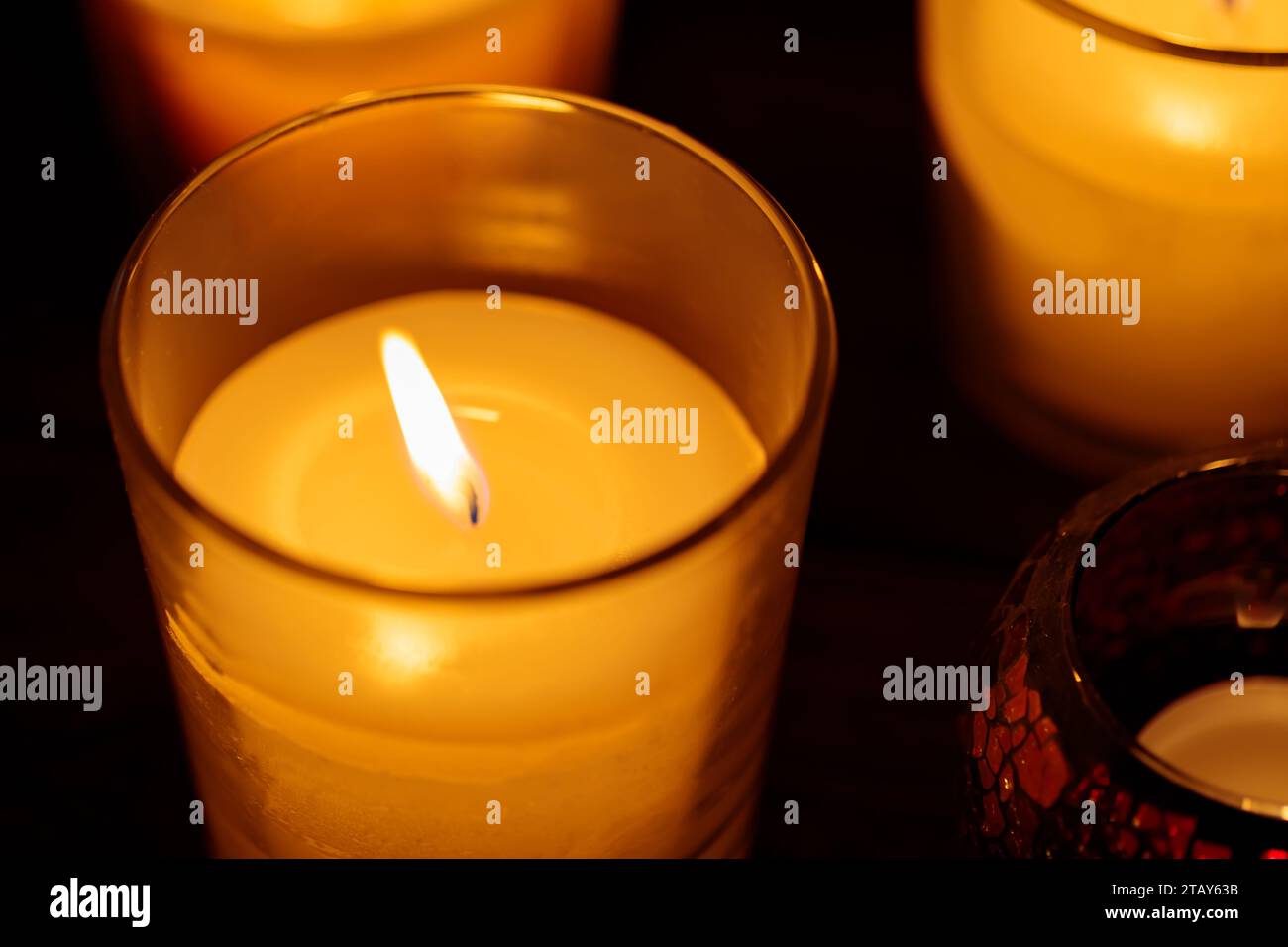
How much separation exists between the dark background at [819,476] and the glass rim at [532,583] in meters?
0.18

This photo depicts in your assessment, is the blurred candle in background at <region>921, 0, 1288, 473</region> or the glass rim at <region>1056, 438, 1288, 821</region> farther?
the blurred candle in background at <region>921, 0, 1288, 473</region>

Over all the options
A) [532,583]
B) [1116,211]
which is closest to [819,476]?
[1116,211]

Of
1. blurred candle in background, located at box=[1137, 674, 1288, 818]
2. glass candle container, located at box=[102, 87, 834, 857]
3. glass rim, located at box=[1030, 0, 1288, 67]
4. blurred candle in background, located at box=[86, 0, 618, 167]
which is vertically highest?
blurred candle in background, located at box=[86, 0, 618, 167]

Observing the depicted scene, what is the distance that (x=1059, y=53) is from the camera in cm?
58

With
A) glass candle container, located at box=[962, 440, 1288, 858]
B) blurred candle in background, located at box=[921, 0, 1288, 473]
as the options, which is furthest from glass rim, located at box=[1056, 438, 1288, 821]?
blurred candle in background, located at box=[921, 0, 1288, 473]

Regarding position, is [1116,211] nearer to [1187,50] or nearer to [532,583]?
[1187,50]

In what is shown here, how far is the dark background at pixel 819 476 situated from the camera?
0.59 m

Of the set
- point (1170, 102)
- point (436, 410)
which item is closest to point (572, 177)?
point (436, 410)

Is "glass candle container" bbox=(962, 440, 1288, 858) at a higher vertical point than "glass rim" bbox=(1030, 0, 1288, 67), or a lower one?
lower

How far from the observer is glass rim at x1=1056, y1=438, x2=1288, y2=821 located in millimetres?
440

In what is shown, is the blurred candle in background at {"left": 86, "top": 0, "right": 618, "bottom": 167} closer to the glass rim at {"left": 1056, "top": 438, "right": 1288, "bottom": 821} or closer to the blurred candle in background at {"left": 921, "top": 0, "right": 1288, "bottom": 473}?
the blurred candle in background at {"left": 921, "top": 0, "right": 1288, "bottom": 473}

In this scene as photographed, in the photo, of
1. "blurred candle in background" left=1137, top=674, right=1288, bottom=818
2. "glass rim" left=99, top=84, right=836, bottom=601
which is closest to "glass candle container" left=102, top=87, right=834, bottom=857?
"glass rim" left=99, top=84, right=836, bottom=601

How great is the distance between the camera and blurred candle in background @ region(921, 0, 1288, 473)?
1.86ft

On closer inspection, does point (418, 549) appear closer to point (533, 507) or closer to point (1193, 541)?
point (533, 507)
